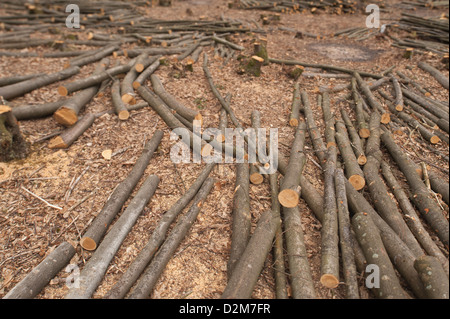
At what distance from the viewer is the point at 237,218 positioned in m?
3.53

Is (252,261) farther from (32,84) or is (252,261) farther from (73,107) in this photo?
(32,84)

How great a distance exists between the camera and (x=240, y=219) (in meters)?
3.49

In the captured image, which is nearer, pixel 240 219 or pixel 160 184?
pixel 240 219

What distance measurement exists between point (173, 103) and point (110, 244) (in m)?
3.20

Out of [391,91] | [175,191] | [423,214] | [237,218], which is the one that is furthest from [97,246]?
[391,91]

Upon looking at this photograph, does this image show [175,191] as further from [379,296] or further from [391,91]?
[391,91]

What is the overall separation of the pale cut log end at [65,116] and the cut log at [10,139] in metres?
0.67

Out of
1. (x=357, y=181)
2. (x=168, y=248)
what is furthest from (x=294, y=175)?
(x=168, y=248)

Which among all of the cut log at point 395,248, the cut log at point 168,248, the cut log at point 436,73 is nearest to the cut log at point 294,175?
the cut log at point 395,248

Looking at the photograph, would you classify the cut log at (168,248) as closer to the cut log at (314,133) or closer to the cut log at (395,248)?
the cut log at (314,133)

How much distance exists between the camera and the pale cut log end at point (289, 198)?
3.34m

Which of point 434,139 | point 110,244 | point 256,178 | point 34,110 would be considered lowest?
point 110,244

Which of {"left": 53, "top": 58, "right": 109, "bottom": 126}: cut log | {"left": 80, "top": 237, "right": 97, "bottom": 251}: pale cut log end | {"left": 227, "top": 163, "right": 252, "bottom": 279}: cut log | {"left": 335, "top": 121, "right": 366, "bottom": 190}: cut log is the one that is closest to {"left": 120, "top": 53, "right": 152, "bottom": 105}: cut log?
{"left": 53, "top": 58, "right": 109, "bottom": 126}: cut log

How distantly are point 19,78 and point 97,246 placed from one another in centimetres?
506
